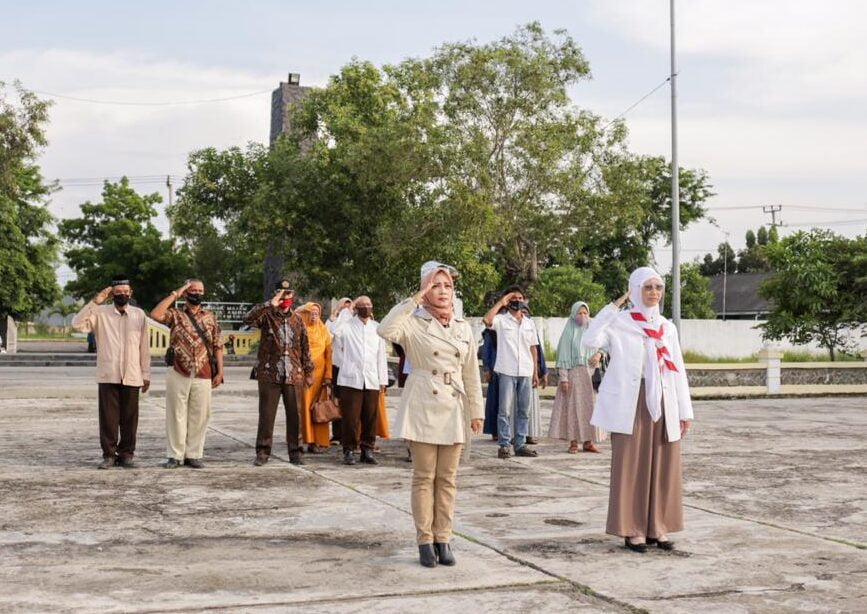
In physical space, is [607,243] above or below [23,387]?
above

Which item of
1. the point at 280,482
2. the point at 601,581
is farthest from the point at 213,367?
the point at 601,581

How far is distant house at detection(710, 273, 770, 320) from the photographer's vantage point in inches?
2972

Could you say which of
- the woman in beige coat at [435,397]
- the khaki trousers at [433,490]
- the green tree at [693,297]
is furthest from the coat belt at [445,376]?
the green tree at [693,297]

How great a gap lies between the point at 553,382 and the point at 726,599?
1923 centimetres

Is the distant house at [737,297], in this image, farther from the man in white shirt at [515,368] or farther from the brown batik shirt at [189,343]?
the brown batik shirt at [189,343]

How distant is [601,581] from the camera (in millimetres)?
6465

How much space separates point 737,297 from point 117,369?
233 feet

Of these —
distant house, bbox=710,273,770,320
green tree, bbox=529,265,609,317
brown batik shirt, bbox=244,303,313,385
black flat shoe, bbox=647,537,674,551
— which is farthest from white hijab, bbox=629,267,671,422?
distant house, bbox=710,273,770,320

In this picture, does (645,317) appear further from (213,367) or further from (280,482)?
(213,367)

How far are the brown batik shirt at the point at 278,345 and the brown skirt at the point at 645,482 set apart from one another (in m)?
4.70

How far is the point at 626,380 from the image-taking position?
764 centimetres

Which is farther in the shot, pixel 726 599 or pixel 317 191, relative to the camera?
pixel 317 191

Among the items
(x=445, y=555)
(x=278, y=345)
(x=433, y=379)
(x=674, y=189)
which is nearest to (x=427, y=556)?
(x=445, y=555)

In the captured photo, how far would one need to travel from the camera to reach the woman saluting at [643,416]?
7445 mm
